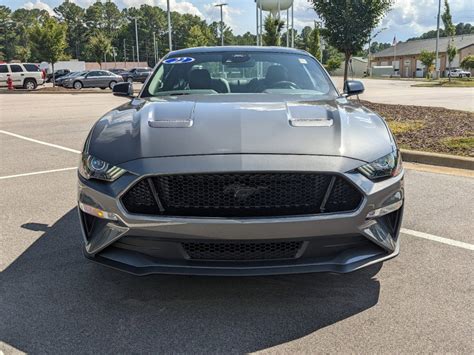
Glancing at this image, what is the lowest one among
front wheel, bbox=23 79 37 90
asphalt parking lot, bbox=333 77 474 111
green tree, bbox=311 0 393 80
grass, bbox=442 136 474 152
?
asphalt parking lot, bbox=333 77 474 111

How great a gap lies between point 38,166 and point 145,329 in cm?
545

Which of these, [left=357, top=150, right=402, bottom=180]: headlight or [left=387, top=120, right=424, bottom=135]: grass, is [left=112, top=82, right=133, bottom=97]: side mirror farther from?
[left=387, top=120, right=424, bottom=135]: grass

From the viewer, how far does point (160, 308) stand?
3023 mm

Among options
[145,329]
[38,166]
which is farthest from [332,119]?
[38,166]

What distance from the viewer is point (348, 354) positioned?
8.32ft

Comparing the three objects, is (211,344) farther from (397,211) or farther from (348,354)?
(397,211)

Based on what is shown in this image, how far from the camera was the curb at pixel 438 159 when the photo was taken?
6938 mm

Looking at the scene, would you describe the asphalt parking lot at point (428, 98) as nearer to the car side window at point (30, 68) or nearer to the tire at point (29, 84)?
the tire at point (29, 84)

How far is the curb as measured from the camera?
6938 millimetres

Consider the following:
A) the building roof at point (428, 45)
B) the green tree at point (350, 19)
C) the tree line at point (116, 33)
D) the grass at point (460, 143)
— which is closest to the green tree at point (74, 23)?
the tree line at point (116, 33)

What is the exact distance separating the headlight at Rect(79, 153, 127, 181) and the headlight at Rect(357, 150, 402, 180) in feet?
4.56

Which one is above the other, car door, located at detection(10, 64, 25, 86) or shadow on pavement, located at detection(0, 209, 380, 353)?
car door, located at detection(10, 64, 25, 86)

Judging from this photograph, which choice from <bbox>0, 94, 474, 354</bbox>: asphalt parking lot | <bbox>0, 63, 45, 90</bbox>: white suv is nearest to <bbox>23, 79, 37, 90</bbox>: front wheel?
<bbox>0, 63, 45, 90</bbox>: white suv

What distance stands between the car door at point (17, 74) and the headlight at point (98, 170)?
3368 centimetres
